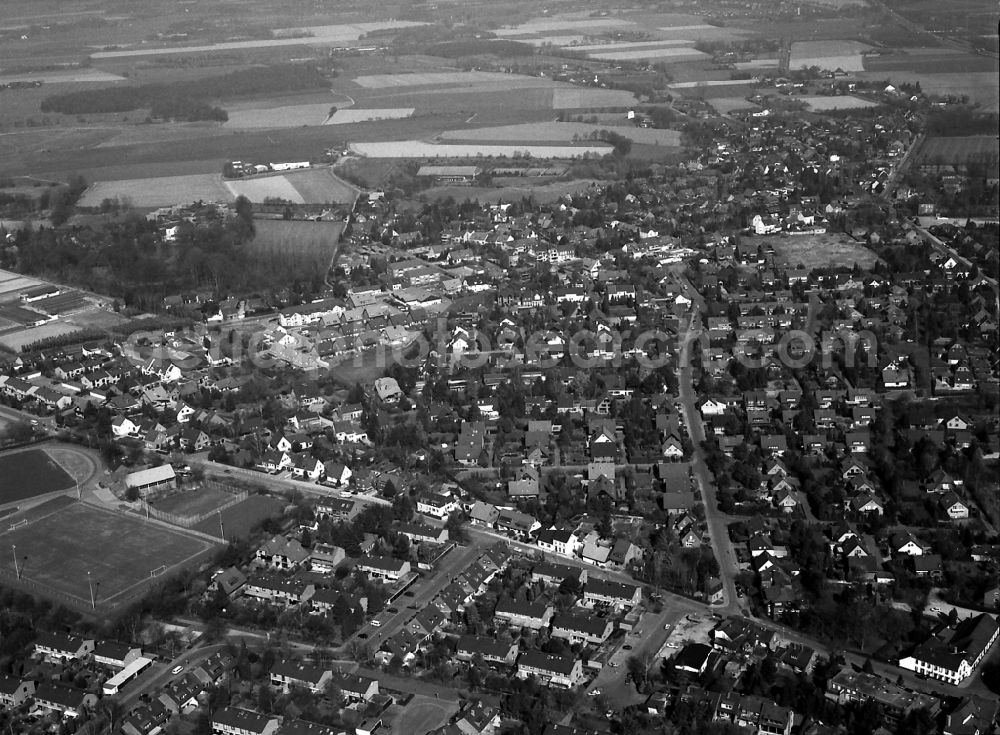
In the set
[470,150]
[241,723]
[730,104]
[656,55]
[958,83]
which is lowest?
[241,723]

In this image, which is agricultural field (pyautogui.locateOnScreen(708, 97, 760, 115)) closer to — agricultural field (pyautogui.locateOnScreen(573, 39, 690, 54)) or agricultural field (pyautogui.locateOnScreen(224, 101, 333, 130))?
agricultural field (pyautogui.locateOnScreen(573, 39, 690, 54))

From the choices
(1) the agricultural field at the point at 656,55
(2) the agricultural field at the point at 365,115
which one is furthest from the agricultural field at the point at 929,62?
(2) the agricultural field at the point at 365,115

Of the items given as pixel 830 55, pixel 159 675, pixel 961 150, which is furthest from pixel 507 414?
pixel 830 55

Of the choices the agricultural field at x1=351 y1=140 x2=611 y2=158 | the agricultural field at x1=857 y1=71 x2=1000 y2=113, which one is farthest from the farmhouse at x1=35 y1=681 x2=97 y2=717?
the agricultural field at x1=351 y1=140 x2=611 y2=158

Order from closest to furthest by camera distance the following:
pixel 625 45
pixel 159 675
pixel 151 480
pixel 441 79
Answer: pixel 159 675
pixel 151 480
pixel 441 79
pixel 625 45

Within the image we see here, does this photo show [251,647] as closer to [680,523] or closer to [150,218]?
[680,523]

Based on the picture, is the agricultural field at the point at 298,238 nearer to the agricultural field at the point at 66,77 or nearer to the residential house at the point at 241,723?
the agricultural field at the point at 66,77

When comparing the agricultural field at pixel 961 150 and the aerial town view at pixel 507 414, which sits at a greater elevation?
the agricultural field at pixel 961 150

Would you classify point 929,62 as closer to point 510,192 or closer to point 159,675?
point 510,192
